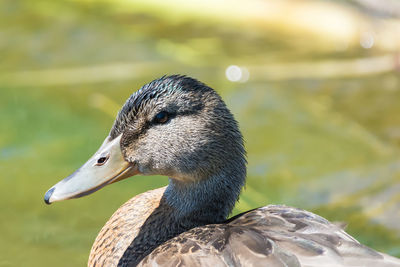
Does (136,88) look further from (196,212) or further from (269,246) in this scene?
(269,246)

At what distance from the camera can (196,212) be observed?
3938mm

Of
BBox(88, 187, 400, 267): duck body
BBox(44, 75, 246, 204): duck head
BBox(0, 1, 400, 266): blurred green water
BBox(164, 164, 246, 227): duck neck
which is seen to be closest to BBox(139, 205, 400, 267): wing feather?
BBox(88, 187, 400, 267): duck body

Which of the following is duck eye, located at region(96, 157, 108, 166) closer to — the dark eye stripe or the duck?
the duck

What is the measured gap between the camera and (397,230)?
15.4 feet

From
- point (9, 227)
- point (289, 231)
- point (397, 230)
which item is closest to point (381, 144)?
point (397, 230)

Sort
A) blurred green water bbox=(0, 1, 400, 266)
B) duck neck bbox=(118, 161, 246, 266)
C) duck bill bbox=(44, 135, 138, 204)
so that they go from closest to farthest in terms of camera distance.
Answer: duck bill bbox=(44, 135, 138, 204)
duck neck bbox=(118, 161, 246, 266)
blurred green water bbox=(0, 1, 400, 266)

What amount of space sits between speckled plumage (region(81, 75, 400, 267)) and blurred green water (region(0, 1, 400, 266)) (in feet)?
1.89

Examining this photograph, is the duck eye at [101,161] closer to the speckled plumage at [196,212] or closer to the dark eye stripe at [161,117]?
A: the speckled plumage at [196,212]

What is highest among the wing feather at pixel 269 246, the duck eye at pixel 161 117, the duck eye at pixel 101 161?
the duck eye at pixel 161 117

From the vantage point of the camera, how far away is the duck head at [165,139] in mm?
3711

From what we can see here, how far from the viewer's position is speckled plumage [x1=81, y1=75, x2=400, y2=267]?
11.2 ft

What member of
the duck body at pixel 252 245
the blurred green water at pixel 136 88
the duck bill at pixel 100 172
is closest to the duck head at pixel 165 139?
the duck bill at pixel 100 172

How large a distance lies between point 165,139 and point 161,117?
12 centimetres

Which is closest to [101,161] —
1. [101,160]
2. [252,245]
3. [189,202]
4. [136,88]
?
[101,160]
